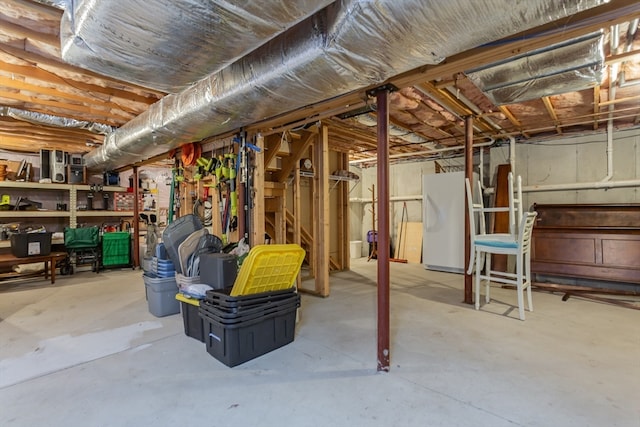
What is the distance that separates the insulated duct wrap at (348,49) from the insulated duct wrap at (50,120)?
7.73 ft

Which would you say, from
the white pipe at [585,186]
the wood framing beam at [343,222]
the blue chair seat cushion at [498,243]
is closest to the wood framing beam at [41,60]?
the wood framing beam at [343,222]

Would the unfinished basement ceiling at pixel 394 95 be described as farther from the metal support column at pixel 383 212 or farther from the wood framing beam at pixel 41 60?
the metal support column at pixel 383 212

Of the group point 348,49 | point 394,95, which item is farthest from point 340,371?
point 394,95

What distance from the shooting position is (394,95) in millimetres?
3484

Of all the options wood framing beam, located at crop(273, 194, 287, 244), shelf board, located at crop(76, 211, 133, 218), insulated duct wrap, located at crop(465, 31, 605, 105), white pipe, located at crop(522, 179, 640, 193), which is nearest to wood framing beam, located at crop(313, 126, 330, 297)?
wood framing beam, located at crop(273, 194, 287, 244)

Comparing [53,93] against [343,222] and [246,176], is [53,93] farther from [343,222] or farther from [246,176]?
[343,222]

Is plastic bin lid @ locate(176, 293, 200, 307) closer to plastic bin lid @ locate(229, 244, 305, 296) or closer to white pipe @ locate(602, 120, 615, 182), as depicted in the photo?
plastic bin lid @ locate(229, 244, 305, 296)

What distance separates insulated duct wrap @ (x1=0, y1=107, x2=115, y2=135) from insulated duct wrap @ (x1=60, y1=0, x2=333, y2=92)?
10.1 feet

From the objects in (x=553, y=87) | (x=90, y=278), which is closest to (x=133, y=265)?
(x=90, y=278)

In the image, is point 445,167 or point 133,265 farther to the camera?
point 445,167

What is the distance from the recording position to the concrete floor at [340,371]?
167cm

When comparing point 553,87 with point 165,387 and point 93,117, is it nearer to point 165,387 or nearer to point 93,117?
point 165,387

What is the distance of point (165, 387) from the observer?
1.93 metres

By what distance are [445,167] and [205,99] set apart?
18.1ft
